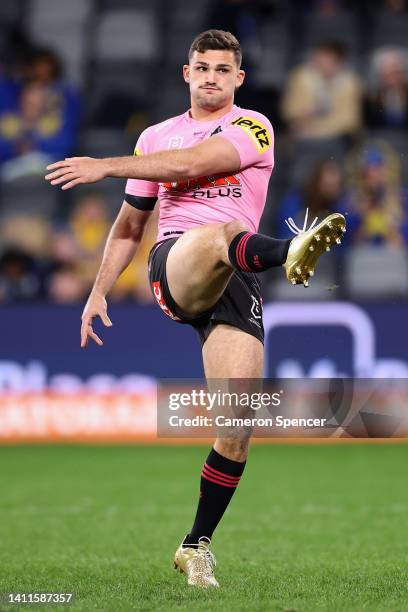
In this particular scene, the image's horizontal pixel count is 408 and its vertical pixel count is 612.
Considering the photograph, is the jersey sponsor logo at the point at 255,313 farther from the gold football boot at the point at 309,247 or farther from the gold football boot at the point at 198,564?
the gold football boot at the point at 198,564

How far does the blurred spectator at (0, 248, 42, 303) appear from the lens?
12010 millimetres

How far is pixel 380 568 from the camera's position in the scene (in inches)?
211

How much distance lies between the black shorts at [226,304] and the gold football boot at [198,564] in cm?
86

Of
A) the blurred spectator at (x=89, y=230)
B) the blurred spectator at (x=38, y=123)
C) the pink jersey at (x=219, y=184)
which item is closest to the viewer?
the pink jersey at (x=219, y=184)

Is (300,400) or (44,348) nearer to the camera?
(300,400)

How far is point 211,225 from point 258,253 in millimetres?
343

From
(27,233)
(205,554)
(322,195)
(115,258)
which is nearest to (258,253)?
(115,258)

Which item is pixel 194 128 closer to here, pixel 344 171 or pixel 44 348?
pixel 44 348

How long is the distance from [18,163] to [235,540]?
8493 mm

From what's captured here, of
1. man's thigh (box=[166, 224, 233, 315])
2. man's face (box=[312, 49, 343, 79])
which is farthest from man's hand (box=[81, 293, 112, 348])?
man's face (box=[312, 49, 343, 79])

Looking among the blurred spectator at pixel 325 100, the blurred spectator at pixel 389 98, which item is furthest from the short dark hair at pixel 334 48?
the blurred spectator at pixel 389 98

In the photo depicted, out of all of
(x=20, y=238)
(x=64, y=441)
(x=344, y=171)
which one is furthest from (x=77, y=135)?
(x=64, y=441)

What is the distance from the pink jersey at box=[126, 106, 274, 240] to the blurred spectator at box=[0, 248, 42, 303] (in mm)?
7080

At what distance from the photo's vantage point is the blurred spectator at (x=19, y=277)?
1201cm
